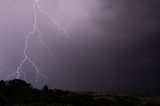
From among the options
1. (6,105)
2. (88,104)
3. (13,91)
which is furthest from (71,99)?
(6,105)

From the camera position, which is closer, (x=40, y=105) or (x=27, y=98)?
(x=40, y=105)

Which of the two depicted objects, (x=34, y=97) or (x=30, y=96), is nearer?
(x=34, y=97)

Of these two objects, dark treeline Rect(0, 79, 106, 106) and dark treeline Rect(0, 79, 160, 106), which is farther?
dark treeline Rect(0, 79, 106, 106)

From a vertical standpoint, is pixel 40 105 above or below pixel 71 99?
below

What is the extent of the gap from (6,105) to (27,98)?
1084 centimetres

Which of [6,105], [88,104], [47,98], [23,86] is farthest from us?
[23,86]

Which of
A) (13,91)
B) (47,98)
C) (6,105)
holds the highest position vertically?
(13,91)

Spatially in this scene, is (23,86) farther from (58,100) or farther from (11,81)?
(58,100)

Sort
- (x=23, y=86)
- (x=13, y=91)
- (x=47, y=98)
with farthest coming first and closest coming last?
(x=23, y=86)
(x=13, y=91)
(x=47, y=98)

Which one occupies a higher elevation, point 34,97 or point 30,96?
point 30,96

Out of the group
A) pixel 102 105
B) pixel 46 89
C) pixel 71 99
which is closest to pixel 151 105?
pixel 102 105

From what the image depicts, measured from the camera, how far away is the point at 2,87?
198 ft

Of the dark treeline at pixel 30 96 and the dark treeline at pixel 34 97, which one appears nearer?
the dark treeline at pixel 34 97

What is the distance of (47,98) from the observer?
50219 millimetres
